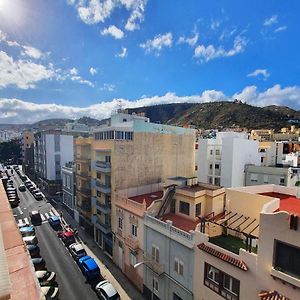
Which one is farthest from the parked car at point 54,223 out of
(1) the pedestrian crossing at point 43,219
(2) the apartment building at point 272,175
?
(2) the apartment building at point 272,175

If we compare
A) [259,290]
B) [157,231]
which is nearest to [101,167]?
[157,231]

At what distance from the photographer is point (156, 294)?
2331cm

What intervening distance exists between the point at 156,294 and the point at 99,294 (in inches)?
240

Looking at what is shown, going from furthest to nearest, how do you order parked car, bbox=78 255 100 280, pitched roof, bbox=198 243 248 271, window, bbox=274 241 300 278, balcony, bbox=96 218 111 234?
1. balcony, bbox=96 218 111 234
2. parked car, bbox=78 255 100 280
3. pitched roof, bbox=198 243 248 271
4. window, bbox=274 241 300 278

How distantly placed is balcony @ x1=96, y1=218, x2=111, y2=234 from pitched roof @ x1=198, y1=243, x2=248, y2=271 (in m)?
17.2

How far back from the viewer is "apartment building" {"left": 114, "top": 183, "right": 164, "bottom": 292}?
25.2 meters

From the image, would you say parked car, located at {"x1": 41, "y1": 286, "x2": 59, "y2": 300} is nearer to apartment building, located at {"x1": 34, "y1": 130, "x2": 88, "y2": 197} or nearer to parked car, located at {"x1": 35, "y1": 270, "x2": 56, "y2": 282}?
A: parked car, located at {"x1": 35, "y1": 270, "x2": 56, "y2": 282}

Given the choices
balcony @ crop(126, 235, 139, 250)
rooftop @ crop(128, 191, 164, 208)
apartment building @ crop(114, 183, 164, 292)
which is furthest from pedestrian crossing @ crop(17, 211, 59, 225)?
balcony @ crop(126, 235, 139, 250)

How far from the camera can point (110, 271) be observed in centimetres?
2888

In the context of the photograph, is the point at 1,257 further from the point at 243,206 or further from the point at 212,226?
the point at 243,206

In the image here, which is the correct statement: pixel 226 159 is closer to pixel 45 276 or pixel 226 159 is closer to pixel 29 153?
pixel 45 276

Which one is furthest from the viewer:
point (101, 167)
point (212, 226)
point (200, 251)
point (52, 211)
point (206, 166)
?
point (206, 166)

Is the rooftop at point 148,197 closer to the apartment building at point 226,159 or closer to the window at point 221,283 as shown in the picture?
the window at point 221,283

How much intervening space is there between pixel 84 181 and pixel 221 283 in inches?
1191
